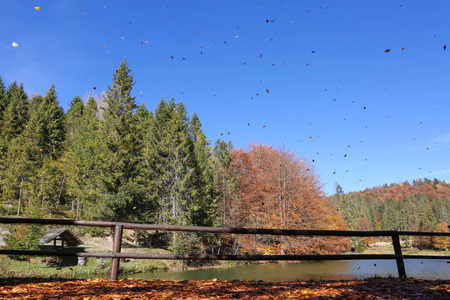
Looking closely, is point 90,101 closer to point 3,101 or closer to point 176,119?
point 3,101

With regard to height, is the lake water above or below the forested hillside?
below

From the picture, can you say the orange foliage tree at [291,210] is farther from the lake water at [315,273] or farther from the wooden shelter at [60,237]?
the wooden shelter at [60,237]

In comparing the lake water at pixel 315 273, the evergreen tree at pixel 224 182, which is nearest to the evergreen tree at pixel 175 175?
the evergreen tree at pixel 224 182

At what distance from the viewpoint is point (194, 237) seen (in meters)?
28.7

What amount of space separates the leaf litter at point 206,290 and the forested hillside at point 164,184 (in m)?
22.4

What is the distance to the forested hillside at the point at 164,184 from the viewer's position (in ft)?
94.7

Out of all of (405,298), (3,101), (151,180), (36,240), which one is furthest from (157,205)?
(3,101)

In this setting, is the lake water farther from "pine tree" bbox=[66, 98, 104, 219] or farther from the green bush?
"pine tree" bbox=[66, 98, 104, 219]

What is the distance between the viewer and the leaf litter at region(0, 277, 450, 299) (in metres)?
4.04

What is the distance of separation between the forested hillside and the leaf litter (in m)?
A: 22.4

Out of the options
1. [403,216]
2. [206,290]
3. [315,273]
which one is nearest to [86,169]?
[315,273]

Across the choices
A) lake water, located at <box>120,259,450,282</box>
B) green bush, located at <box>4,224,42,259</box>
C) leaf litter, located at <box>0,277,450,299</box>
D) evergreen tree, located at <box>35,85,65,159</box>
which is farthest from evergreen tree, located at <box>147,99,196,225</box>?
leaf litter, located at <box>0,277,450,299</box>

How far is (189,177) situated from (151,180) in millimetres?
8127

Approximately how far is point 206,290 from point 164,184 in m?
30.8
